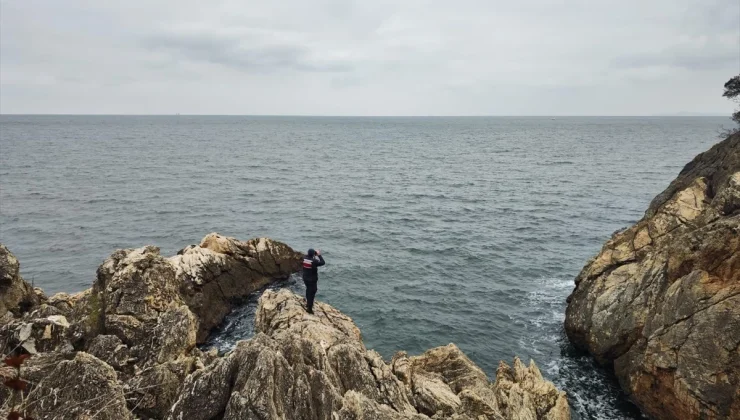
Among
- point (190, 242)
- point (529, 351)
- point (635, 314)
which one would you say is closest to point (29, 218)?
point (190, 242)

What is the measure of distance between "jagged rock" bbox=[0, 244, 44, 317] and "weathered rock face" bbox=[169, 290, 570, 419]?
36.8ft

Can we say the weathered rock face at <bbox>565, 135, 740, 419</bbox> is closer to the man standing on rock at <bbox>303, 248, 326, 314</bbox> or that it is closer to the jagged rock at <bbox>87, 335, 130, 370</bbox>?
the man standing on rock at <bbox>303, 248, 326, 314</bbox>

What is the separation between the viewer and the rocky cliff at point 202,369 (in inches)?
475

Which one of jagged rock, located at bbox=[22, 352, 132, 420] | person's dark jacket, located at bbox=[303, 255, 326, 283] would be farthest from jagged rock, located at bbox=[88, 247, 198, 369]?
person's dark jacket, located at bbox=[303, 255, 326, 283]

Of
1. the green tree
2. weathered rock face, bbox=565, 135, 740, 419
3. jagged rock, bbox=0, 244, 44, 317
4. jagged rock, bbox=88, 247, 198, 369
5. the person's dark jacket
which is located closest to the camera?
jagged rock, bbox=88, 247, 198, 369

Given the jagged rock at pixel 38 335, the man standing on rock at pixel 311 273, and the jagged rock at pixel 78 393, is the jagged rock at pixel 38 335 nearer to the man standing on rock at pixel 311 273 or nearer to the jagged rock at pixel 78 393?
the jagged rock at pixel 78 393

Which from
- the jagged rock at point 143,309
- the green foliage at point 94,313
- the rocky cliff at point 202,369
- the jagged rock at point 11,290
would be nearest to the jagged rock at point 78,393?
the rocky cliff at point 202,369

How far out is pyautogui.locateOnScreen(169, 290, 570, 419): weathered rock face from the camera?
39.7 feet

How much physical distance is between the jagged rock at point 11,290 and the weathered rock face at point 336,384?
1121cm

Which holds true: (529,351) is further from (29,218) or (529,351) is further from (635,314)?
(29,218)

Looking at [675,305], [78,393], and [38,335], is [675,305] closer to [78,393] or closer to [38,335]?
[78,393]

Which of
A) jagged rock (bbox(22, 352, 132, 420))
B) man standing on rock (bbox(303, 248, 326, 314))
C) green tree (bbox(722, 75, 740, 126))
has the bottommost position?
jagged rock (bbox(22, 352, 132, 420))

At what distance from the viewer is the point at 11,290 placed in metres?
21.2

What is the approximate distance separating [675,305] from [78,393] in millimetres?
21809
